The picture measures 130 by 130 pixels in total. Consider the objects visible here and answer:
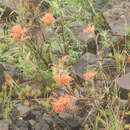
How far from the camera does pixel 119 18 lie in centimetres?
503

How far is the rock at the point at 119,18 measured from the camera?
4.70m

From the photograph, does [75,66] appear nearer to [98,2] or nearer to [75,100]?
[75,100]

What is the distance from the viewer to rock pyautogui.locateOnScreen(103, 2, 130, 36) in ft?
15.4

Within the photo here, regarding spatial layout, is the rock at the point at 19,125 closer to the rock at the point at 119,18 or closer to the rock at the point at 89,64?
the rock at the point at 89,64

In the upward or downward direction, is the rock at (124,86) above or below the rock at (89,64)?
below

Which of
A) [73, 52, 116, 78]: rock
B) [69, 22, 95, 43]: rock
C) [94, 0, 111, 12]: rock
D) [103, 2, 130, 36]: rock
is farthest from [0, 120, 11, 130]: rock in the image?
[94, 0, 111, 12]: rock

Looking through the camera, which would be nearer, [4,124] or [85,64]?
[4,124]

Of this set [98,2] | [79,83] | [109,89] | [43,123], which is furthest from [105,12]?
[43,123]

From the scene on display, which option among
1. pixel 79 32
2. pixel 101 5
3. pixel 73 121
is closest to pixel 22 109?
pixel 73 121

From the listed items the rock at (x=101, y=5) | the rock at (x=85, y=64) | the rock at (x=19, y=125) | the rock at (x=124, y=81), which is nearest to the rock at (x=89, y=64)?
the rock at (x=85, y=64)

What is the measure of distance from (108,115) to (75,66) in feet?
3.07

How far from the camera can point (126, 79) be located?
3.67 meters

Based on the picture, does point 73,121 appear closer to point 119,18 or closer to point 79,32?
point 79,32


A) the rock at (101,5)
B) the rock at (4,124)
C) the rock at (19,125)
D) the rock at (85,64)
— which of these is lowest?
the rock at (19,125)
